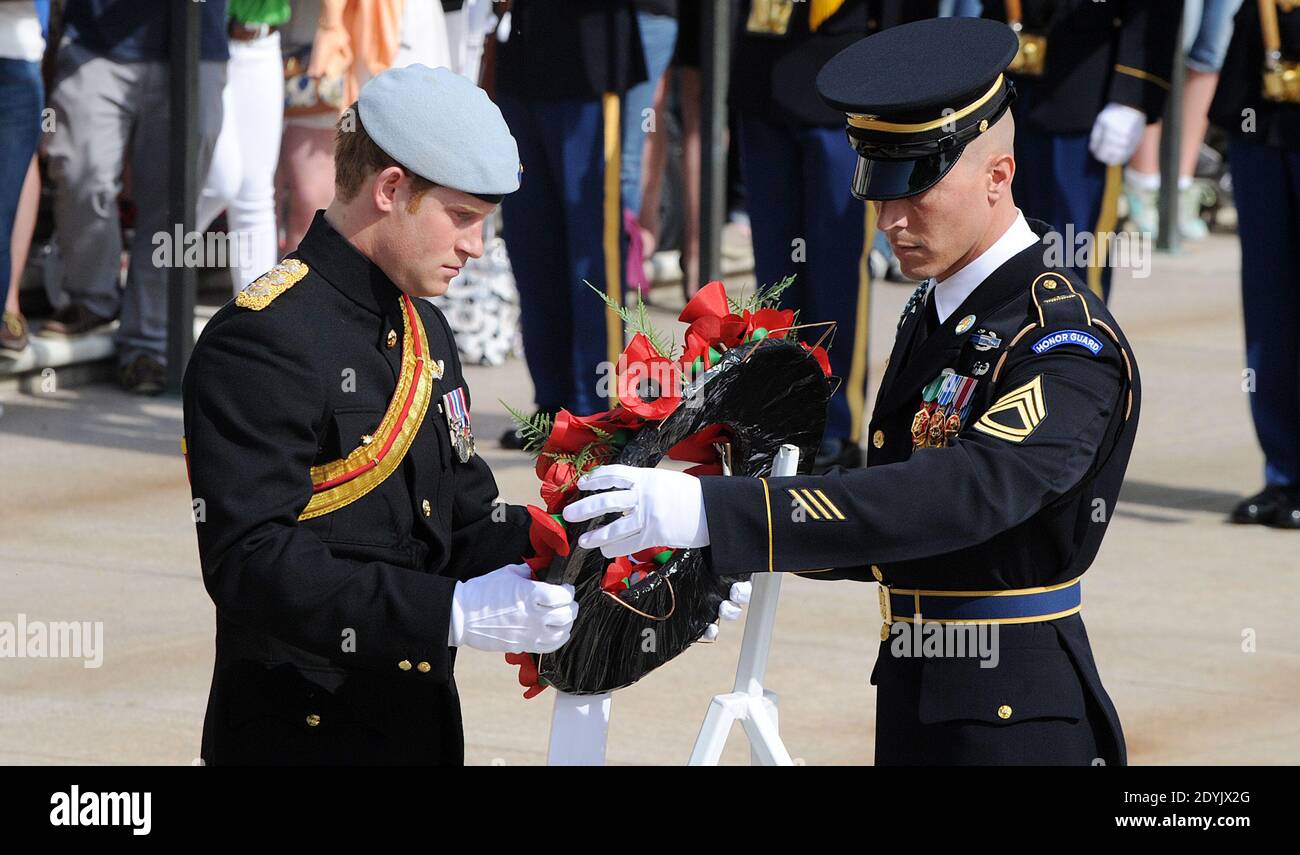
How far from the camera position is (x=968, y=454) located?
293cm

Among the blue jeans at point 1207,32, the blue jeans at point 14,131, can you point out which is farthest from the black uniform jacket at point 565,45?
the blue jeans at point 1207,32

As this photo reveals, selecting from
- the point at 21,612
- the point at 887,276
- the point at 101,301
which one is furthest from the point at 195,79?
the point at 887,276

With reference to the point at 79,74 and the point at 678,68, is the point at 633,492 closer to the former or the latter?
the point at 79,74

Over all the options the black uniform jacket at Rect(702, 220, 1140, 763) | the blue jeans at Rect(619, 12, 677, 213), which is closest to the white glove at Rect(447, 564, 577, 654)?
the black uniform jacket at Rect(702, 220, 1140, 763)

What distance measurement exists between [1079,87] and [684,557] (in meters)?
4.82

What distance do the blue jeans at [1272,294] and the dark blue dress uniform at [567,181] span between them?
222cm

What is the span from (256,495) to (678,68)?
915cm

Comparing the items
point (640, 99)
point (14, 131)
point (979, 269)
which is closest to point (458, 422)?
point (979, 269)

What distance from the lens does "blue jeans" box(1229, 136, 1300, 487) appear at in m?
7.28

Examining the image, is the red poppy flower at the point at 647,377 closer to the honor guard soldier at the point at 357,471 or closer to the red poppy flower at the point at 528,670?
the honor guard soldier at the point at 357,471

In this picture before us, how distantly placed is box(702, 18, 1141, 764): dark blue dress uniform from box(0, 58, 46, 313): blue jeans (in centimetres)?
497

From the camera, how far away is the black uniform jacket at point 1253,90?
7.05 m

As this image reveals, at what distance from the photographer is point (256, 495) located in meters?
2.94
